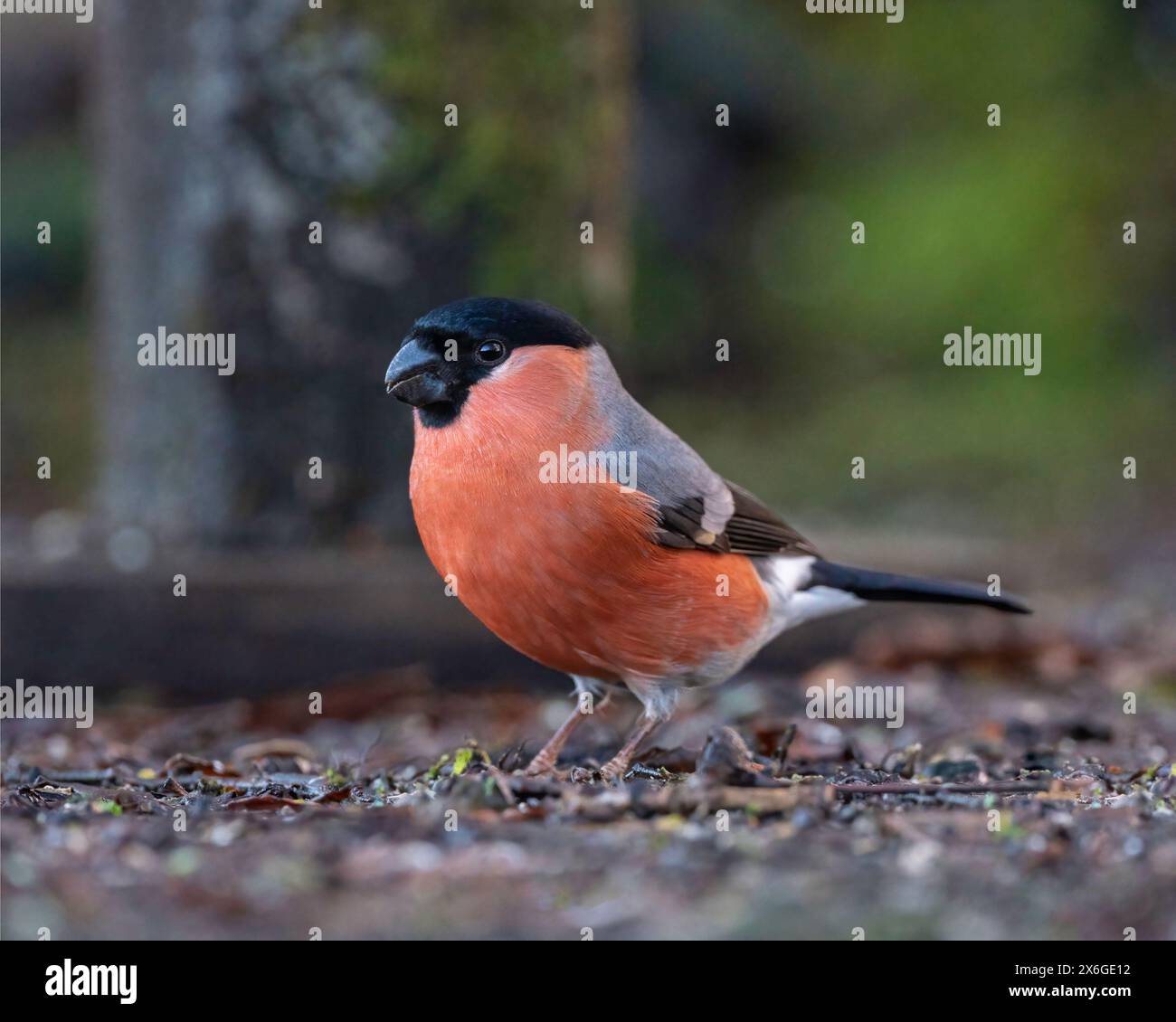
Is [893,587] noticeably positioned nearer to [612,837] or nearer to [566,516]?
[566,516]

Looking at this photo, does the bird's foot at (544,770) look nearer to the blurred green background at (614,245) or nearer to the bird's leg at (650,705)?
the bird's leg at (650,705)

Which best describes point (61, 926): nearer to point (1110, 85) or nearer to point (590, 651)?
point (590, 651)

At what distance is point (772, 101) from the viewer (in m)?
15.1

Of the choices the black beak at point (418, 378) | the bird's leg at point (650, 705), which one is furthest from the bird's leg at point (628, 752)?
the black beak at point (418, 378)

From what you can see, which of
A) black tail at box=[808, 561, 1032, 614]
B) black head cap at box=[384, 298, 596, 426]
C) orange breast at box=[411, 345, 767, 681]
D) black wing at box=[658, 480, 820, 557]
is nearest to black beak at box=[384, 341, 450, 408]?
black head cap at box=[384, 298, 596, 426]

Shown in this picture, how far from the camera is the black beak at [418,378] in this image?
4.92 metres

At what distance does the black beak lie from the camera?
16.1ft

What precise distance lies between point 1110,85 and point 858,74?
2219 mm

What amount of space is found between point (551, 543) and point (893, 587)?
1.93 metres

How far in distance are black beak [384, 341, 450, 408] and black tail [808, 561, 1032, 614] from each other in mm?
1830

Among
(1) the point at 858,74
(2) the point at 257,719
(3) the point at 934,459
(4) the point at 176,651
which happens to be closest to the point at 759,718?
(2) the point at 257,719

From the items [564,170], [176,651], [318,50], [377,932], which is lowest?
[377,932]

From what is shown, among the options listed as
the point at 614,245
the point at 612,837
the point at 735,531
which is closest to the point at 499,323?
the point at 735,531

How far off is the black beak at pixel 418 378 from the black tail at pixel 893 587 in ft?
6.00
